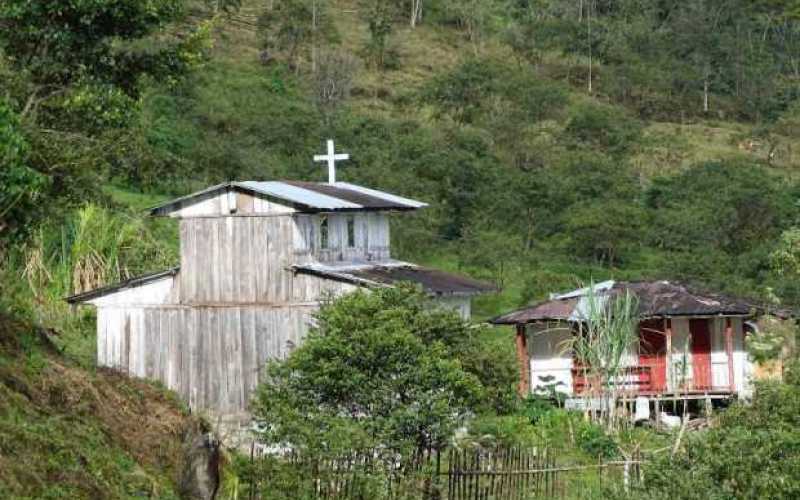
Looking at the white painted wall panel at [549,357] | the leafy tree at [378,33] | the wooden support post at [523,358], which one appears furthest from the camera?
the leafy tree at [378,33]

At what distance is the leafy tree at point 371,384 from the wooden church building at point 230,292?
7.14 m

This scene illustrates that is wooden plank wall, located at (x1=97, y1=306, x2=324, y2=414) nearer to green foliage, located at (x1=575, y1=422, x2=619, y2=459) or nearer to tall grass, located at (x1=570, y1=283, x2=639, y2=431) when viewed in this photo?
tall grass, located at (x1=570, y1=283, x2=639, y2=431)

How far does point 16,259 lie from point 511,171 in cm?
2916

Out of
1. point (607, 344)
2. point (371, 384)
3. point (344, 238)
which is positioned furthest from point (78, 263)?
point (371, 384)

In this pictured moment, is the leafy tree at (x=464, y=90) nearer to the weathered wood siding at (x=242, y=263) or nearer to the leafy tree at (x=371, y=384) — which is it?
the weathered wood siding at (x=242, y=263)

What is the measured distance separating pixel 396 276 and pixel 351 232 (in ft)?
5.77

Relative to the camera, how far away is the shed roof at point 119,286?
2672 centimetres

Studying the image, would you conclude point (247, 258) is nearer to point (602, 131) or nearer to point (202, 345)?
point (202, 345)

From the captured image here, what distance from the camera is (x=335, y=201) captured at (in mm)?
27578

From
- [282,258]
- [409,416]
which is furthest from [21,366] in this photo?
[282,258]

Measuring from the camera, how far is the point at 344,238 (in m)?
28.2

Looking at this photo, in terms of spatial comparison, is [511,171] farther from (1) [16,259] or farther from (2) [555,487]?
(2) [555,487]

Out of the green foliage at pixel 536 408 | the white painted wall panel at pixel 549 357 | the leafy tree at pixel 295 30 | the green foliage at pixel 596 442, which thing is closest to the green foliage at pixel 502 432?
the green foliage at pixel 536 408

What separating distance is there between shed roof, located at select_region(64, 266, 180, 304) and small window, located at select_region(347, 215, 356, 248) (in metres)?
3.28
